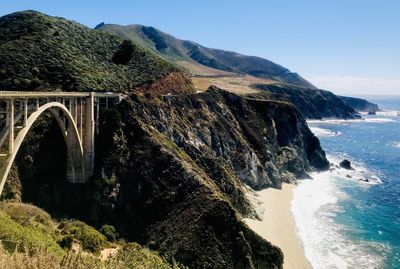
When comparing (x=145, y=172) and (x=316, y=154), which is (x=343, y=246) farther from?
(x=316, y=154)

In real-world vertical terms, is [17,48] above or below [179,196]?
above

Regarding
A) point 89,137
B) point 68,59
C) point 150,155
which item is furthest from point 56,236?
point 68,59

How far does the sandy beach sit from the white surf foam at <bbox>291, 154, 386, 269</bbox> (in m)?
0.85

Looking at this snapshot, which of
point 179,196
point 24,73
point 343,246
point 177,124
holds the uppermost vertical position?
point 24,73

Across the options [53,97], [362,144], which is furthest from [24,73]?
[362,144]

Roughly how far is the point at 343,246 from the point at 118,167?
25339 millimetres

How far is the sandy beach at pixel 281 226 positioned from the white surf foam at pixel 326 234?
0.85 meters

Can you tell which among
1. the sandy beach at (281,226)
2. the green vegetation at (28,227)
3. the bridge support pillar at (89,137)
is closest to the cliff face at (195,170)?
the bridge support pillar at (89,137)

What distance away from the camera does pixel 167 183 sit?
4681 centimetres

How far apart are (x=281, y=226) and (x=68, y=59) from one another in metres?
37.5

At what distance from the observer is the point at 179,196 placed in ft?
148

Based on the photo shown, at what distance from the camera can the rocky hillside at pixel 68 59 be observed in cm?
5741

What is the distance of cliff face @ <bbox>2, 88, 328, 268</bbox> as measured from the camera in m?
38.9

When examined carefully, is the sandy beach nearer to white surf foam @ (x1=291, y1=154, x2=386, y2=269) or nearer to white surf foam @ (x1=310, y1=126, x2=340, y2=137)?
white surf foam @ (x1=291, y1=154, x2=386, y2=269)
